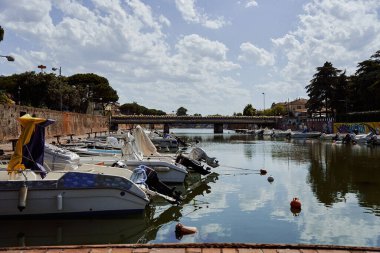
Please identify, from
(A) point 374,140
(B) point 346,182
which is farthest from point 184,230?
(A) point 374,140

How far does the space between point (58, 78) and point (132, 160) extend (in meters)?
65.5

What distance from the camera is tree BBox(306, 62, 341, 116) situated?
9406cm

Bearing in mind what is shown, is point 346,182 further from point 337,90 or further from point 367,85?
point 337,90

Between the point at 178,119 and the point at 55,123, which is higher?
the point at 178,119

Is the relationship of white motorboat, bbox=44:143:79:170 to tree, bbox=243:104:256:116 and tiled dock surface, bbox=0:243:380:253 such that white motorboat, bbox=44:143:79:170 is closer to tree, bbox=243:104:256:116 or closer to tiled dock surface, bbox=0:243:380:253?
tiled dock surface, bbox=0:243:380:253

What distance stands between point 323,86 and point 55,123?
193 ft

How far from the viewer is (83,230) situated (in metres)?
12.8

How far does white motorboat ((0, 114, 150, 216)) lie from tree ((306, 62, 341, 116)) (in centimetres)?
8652

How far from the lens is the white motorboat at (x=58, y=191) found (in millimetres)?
13273

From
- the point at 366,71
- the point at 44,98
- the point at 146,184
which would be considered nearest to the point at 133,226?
the point at 146,184

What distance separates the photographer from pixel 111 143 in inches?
1455

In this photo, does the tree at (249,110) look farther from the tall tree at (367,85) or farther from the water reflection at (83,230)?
the water reflection at (83,230)

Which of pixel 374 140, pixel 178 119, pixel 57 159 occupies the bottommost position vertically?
pixel 57 159

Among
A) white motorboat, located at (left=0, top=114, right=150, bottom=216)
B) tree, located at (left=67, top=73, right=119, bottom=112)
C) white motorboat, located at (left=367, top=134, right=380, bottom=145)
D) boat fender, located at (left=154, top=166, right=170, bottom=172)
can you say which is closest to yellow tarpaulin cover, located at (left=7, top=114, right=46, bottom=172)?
white motorboat, located at (left=0, top=114, right=150, bottom=216)
